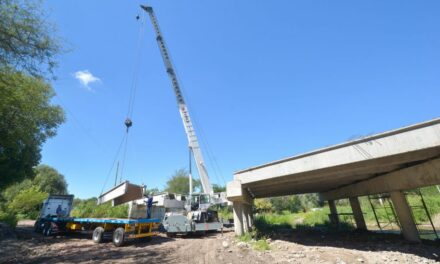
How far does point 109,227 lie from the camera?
1360 centimetres

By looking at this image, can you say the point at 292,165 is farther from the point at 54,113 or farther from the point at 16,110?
the point at 54,113

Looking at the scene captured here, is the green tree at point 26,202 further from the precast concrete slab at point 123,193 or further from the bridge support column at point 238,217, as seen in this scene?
the bridge support column at point 238,217

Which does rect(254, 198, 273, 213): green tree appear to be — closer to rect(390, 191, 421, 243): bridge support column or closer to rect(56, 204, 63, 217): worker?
rect(56, 204, 63, 217): worker

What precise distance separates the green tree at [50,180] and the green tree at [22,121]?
121ft

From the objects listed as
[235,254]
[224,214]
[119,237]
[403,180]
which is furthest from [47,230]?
[224,214]

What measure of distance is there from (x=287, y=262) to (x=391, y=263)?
3.34 meters

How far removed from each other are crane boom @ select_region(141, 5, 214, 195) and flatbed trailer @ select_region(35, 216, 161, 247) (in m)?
7.82

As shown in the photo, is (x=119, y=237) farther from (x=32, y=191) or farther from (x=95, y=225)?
(x=32, y=191)

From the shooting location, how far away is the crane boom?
2180 cm

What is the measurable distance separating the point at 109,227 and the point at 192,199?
24.5 ft

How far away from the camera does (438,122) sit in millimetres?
7078

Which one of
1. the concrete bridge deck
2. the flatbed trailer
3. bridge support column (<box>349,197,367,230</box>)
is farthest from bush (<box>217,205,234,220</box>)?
the concrete bridge deck

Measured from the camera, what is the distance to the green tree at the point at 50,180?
167 feet

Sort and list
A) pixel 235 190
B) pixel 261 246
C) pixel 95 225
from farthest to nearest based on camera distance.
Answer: pixel 95 225 < pixel 235 190 < pixel 261 246
